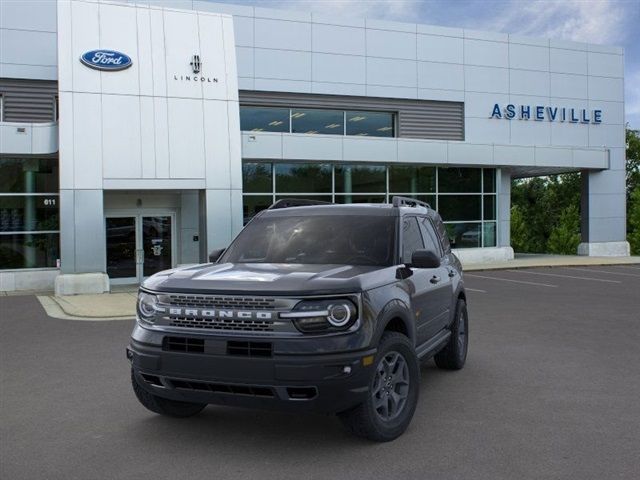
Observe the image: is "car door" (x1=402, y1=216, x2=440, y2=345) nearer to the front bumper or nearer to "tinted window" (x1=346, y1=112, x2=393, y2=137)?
Result: the front bumper

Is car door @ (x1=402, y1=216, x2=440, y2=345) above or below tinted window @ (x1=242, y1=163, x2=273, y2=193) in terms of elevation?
below

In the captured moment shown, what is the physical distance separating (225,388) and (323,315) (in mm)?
859

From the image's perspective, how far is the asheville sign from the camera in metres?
25.7

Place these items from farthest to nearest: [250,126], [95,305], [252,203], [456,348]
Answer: [250,126]
[252,203]
[95,305]
[456,348]

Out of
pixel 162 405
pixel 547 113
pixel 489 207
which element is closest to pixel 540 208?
pixel 547 113

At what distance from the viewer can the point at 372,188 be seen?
2311 centimetres

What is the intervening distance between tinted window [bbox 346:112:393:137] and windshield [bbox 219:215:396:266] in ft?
60.3

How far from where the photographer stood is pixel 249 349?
4324 mm

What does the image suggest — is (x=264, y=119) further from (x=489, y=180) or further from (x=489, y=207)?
(x=489, y=207)

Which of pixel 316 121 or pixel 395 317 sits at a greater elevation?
pixel 316 121

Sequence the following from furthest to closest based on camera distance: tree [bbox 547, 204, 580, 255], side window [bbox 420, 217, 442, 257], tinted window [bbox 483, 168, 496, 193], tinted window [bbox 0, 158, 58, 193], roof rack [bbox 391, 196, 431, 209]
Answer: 1. tree [bbox 547, 204, 580, 255]
2. tinted window [bbox 483, 168, 496, 193]
3. tinted window [bbox 0, 158, 58, 193]
4. side window [bbox 420, 217, 442, 257]
5. roof rack [bbox 391, 196, 431, 209]

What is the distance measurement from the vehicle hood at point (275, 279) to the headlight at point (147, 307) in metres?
0.08

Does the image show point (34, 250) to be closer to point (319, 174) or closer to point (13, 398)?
point (319, 174)

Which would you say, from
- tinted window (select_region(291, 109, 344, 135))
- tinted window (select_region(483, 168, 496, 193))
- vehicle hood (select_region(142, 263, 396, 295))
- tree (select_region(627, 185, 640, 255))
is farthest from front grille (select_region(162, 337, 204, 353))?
tree (select_region(627, 185, 640, 255))
